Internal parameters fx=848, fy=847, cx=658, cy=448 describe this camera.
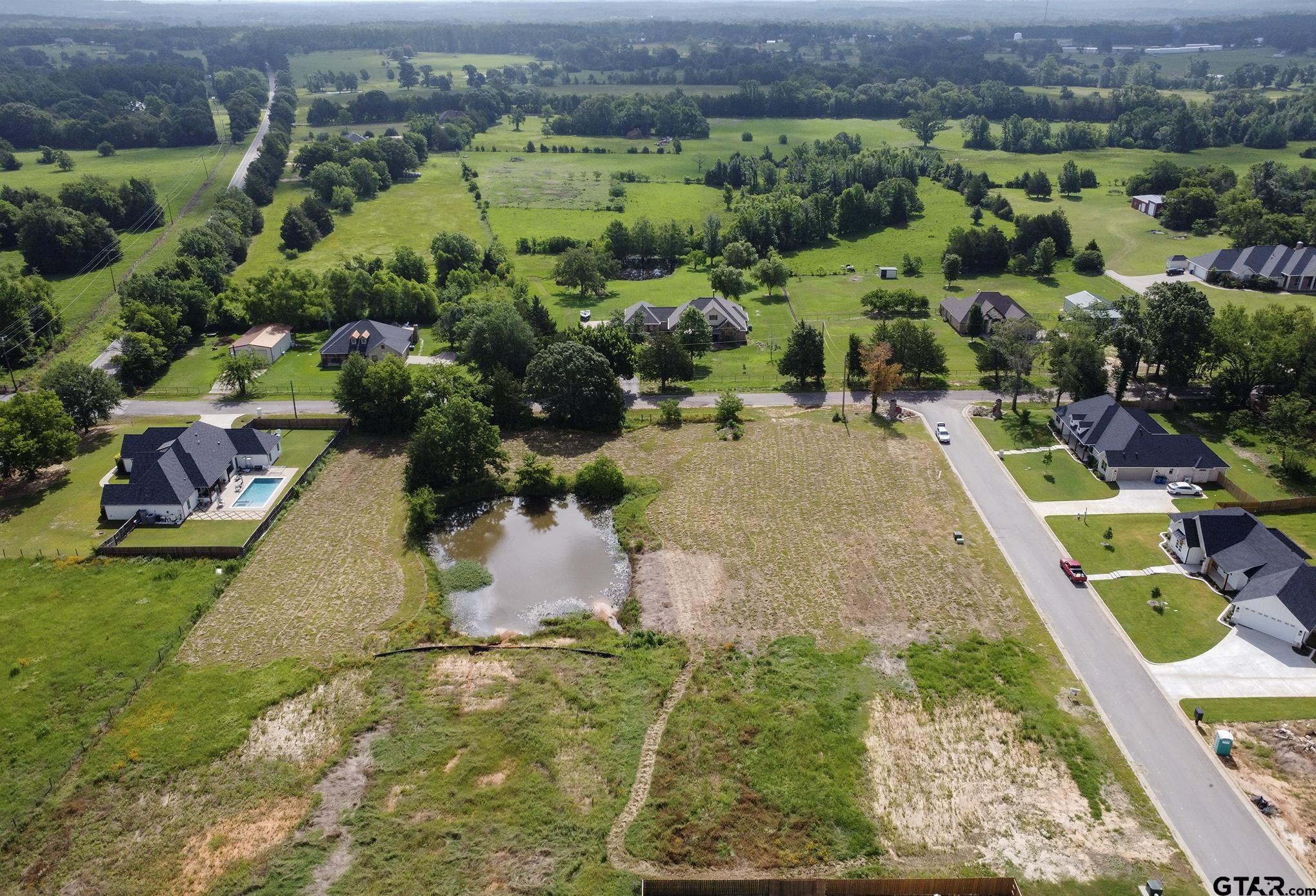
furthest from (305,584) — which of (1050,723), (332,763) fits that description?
(1050,723)

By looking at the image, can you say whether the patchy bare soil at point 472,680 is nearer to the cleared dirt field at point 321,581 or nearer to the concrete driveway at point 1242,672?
the cleared dirt field at point 321,581

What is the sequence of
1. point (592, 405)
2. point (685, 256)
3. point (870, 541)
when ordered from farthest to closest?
1. point (685, 256)
2. point (592, 405)
3. point (870, 541)

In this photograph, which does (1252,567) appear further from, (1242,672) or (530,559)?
(530,559)

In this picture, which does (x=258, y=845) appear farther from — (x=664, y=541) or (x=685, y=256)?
(x=685, y=256)

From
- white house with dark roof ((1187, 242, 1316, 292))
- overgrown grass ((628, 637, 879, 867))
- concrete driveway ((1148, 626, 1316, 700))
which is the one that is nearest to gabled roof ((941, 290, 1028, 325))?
white house with dark roof ((1187, 242, 1316, 292))

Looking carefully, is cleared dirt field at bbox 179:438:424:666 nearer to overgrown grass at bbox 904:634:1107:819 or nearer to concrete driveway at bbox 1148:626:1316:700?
overgrown grass at bbox 904:634:1107:819

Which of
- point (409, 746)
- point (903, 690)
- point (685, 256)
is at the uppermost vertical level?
point (409, 746)

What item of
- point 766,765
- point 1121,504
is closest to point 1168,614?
point 1121,504
